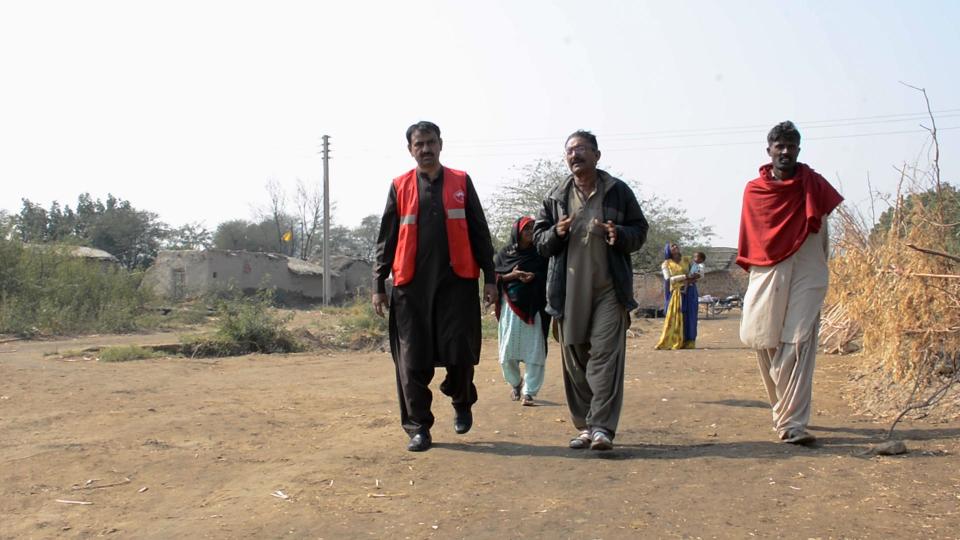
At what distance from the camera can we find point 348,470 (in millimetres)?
4445

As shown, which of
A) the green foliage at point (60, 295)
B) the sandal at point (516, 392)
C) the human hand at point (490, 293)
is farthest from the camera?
the green foliage at point (60, 295)

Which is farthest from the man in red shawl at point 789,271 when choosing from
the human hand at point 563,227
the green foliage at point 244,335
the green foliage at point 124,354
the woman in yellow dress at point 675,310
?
the green foliage at point 244,335

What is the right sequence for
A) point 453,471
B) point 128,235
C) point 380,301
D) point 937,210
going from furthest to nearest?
point 128,235
point 937,210
point 380,301
point 453,471

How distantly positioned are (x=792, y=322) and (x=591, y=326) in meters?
1.16

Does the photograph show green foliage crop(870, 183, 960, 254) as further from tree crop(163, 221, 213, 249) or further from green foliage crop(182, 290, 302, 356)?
tree crop(163, 221, 213, 249)

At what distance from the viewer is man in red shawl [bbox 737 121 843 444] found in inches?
196

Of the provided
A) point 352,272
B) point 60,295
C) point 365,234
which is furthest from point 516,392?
point 365,234

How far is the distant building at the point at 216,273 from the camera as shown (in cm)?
2850

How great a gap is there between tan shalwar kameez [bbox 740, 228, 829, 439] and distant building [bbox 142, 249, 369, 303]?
24.1 metres

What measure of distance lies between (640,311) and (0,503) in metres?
18.1

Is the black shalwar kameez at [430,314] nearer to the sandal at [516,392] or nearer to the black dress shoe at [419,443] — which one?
the black dress shoe at [419,443]

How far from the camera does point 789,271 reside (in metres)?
5.10

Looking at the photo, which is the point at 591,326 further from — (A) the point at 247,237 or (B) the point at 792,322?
(A) the point at 247,237

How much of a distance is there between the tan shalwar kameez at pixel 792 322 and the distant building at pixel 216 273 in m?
24.1
